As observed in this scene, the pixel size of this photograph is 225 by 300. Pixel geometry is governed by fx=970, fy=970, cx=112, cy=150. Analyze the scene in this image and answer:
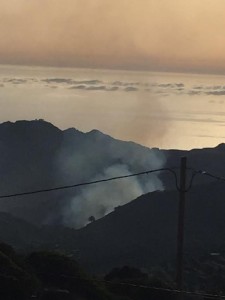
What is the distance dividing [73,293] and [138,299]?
4.99 metres

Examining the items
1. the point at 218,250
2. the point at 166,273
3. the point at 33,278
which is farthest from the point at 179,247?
the point at 218,250

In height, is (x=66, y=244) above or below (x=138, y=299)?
above

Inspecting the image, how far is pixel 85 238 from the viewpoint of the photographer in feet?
652

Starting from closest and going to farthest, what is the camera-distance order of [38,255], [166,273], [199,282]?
1. [38,255]
2. [199,282]
3. [166,273]

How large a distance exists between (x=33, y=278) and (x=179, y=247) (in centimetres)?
2058

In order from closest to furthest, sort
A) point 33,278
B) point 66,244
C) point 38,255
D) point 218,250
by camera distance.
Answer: point 33,278
point 38,255
point 218,250
point 66,244

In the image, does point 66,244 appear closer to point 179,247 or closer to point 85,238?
point 85,238

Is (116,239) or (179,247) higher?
(116,239)

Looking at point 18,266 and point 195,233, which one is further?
point 195,233

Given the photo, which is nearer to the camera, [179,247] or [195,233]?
[179,247]

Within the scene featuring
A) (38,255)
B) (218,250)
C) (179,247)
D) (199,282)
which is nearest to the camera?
(179,247)

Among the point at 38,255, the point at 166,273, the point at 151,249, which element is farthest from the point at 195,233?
the point at 38,255

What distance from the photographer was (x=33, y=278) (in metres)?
52.0

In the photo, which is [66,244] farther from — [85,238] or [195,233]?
[195,233]
